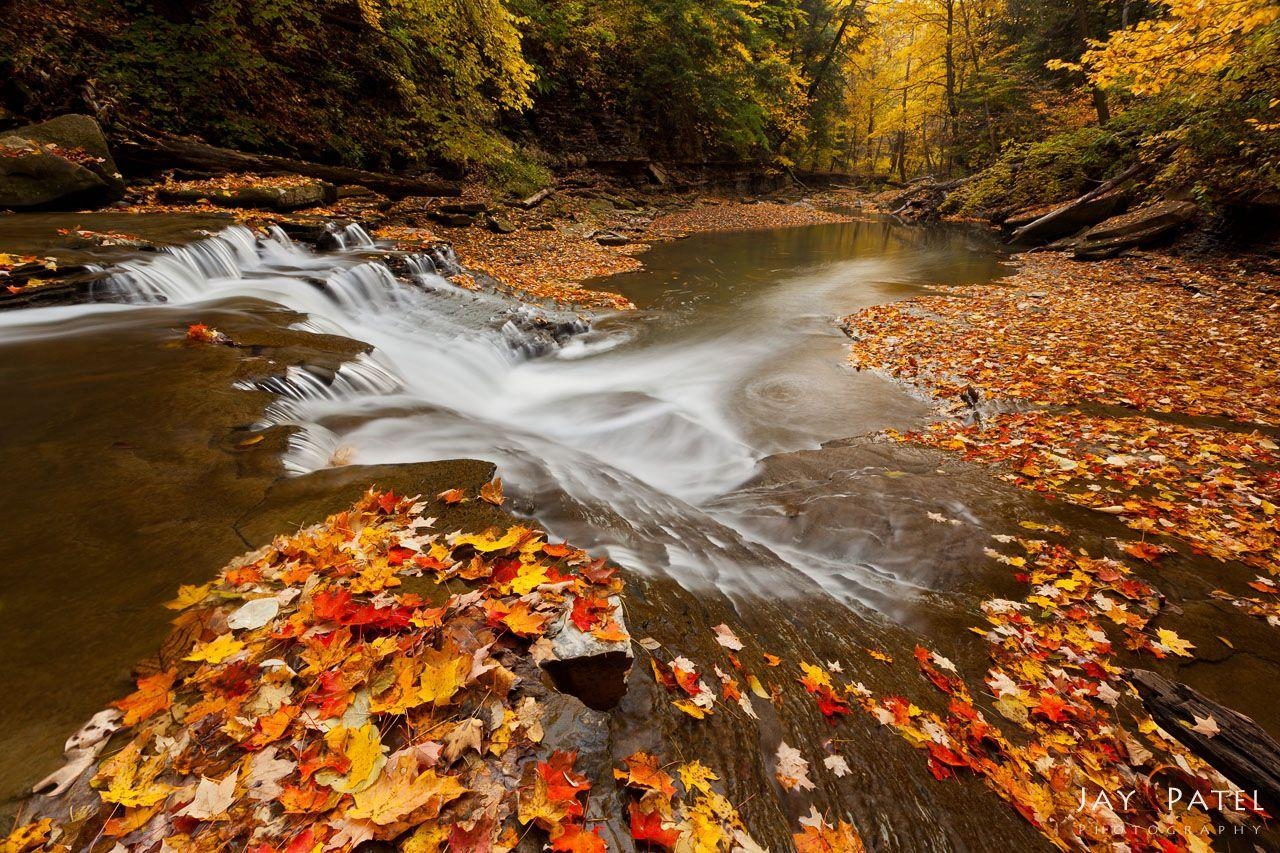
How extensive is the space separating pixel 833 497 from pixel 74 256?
903cm

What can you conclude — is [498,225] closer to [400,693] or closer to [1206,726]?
[400,693]

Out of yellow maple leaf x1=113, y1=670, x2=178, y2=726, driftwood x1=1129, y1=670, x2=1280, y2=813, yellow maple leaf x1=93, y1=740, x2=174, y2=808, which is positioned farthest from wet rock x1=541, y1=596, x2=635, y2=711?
driftwood x1=1129, y1=670, x2=1280, y2=813

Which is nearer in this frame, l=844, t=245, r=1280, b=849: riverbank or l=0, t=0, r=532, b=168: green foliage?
l=844, t=245, r=1280, b=849: riverbank

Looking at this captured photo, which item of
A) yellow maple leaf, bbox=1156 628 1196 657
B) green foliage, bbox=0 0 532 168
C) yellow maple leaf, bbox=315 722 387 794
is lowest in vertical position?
yellow maple leaf, bbox=1156 628 1196 657

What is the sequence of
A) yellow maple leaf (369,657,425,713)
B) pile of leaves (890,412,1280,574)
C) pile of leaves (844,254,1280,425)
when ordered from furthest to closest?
pile of leaves (844,254,1280,425)
pile of leaves (890,412,1280,574)
yellow maple leaf (369,657,425,713)

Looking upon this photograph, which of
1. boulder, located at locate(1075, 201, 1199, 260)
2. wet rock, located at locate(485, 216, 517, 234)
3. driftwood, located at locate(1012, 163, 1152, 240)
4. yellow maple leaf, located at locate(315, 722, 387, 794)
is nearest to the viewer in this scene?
yellow maple leaf, located at locate(315, 722, 387, 794)

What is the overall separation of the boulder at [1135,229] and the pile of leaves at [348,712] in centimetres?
1700

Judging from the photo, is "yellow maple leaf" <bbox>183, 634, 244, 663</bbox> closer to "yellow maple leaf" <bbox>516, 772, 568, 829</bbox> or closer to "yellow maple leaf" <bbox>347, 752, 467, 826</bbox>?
"yellow maple leaf" <bbox>347, 752, 467, 826</bbox>

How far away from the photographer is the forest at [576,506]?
5.35 feet

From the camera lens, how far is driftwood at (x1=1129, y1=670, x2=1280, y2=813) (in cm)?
224

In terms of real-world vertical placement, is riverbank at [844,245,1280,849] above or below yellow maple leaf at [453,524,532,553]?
below

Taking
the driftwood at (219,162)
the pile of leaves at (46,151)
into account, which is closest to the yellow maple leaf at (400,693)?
the pile of leaves at (46,151)

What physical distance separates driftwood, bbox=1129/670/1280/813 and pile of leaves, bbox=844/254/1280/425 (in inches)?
162

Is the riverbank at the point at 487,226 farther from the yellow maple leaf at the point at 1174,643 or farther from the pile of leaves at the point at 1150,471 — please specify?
the yellow maple leaf at the point at 1174,643
